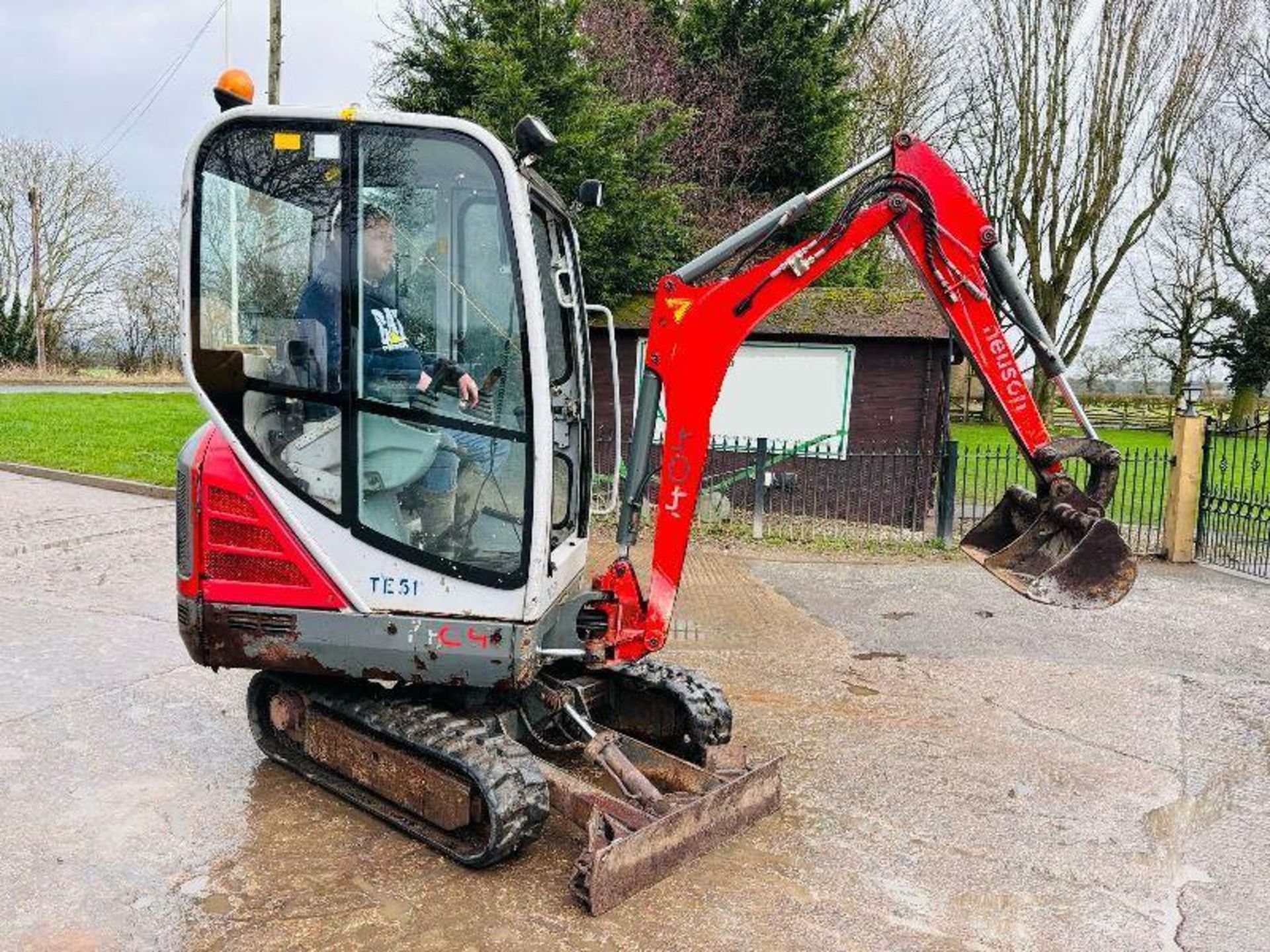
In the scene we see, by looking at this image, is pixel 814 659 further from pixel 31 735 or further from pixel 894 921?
pixel 31 735

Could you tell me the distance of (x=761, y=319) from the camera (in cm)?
416

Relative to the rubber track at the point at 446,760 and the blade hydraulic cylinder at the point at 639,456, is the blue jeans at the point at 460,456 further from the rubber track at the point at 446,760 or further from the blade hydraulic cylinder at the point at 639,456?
the rubber track at the point at 446,760

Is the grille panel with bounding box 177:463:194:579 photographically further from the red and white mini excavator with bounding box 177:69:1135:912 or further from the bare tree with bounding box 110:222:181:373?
the bare tree with bounding box 110:222:181:373

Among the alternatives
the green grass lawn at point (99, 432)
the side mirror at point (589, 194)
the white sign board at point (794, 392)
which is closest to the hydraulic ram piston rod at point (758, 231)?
the side mirror at point (589, 194)

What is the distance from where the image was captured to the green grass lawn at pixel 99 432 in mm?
13742

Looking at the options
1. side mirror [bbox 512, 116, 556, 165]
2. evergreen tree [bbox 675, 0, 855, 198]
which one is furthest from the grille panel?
evergreen tree [bbox 675, 0, 855, 198]

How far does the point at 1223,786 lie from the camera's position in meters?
4.87

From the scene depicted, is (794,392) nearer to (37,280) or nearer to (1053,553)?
(1053,553)

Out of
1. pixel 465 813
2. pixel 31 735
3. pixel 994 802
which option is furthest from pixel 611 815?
pixel 31 735

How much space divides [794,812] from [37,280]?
37538 millimetres

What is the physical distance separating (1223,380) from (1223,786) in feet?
106

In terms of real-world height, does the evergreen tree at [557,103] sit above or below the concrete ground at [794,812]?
above

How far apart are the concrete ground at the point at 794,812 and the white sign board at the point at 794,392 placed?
4.89 m

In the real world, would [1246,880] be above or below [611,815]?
below
